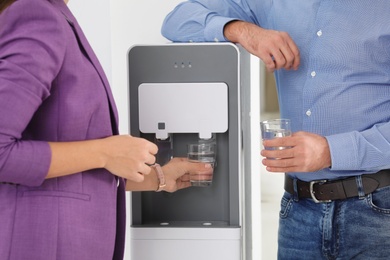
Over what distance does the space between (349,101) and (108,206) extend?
33.5 inches

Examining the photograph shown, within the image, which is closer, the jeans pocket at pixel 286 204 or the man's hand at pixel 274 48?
the man's hand at pixel 274 48

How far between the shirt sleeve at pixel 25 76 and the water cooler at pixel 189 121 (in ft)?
2.23

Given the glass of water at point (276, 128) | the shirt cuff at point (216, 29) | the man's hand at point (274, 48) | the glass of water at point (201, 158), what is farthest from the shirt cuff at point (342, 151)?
the shirt cuff at point (216, 29)

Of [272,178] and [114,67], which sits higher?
[114,67]

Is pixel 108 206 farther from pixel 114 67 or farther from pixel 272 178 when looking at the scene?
pixel 272 178

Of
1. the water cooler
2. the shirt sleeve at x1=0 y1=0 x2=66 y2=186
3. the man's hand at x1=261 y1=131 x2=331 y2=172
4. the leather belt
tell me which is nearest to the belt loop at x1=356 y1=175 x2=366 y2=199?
the leather belt

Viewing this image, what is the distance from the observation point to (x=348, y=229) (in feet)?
6.38

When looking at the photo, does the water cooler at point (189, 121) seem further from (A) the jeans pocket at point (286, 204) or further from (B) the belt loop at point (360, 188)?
(B) the belt loop at point (360, 188)

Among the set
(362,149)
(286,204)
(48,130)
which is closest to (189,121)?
(286,204)

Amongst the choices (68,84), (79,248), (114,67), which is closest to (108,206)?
(79,248)

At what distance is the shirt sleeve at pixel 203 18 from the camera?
214 cm

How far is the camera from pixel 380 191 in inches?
76.3

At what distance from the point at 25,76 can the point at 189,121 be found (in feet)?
2.58

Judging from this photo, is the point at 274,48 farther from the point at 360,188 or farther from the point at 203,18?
the point at 360,188
